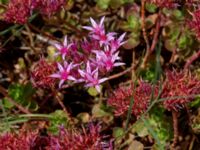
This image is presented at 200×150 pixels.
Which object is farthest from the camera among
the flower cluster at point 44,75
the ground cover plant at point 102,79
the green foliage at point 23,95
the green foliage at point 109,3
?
the green foliage at point 109,3

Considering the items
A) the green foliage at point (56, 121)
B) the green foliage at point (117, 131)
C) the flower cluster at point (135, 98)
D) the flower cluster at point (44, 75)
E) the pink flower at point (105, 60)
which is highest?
the pink flower at point (105, 60)

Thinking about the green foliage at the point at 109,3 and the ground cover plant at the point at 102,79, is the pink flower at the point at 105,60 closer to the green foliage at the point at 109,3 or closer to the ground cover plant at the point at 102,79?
the ground cover plant at the point at 102,79

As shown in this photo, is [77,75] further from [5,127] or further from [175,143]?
[175,143]

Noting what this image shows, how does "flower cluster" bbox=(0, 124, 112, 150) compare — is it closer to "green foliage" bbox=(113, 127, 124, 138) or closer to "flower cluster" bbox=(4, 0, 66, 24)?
"green foliage" bbox=(113, 127, 124, 138)

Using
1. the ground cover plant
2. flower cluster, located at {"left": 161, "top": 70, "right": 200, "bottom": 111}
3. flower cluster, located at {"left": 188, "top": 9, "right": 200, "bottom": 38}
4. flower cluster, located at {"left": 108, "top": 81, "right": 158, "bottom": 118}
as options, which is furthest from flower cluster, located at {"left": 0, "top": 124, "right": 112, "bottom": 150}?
flower cluster, located at {"left": 188, "top": 9, "right": 200, "bottom": 38}

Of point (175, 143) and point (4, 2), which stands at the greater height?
point (4, 2)

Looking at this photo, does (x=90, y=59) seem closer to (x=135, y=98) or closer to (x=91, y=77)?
(x=91, y=77)

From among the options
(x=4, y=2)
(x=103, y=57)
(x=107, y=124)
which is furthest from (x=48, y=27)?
(x=103, y=57)

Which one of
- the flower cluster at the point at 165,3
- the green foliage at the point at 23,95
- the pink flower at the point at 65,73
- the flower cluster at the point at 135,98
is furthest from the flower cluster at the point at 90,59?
the green foliage at the point at 23,95
